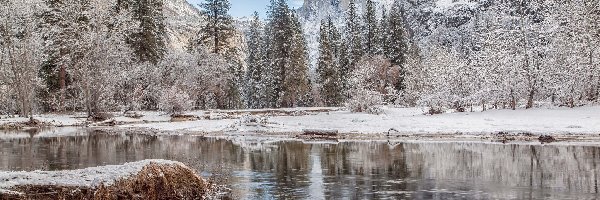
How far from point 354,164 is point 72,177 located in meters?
11.0

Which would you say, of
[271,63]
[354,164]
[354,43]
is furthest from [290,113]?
[354,43]

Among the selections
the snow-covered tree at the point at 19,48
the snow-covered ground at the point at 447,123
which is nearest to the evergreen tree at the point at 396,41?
the snow-covered ground at the point at 447,123

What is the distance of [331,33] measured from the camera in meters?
91.9

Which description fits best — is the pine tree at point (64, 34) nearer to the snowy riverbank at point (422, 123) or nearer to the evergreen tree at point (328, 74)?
the snowy riverbank at point (422, 123)

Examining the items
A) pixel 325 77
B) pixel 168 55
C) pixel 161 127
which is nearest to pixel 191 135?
pixel 161 127

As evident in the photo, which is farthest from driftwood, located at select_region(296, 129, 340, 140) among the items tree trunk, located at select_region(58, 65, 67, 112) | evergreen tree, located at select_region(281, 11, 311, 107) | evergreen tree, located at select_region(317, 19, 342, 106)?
evergreen tree, located at select_region(317, 19, 342, 106)

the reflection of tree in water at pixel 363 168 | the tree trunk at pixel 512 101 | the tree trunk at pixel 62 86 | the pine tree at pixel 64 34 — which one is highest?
the pine tree at pixel 64 34

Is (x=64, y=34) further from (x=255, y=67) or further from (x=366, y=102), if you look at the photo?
(x=255, y=67)

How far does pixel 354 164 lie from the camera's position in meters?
20.3

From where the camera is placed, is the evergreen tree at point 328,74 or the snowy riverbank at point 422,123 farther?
the evergreen tree at point 328,74

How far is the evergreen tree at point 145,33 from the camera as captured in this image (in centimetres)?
6438

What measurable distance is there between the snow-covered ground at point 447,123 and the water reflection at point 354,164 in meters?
5.90

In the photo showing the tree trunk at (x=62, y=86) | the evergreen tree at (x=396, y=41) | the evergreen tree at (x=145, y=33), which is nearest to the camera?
the tree trunk at (x=62, y=86)

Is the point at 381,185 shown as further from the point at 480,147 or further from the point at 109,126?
the point at 109,126
